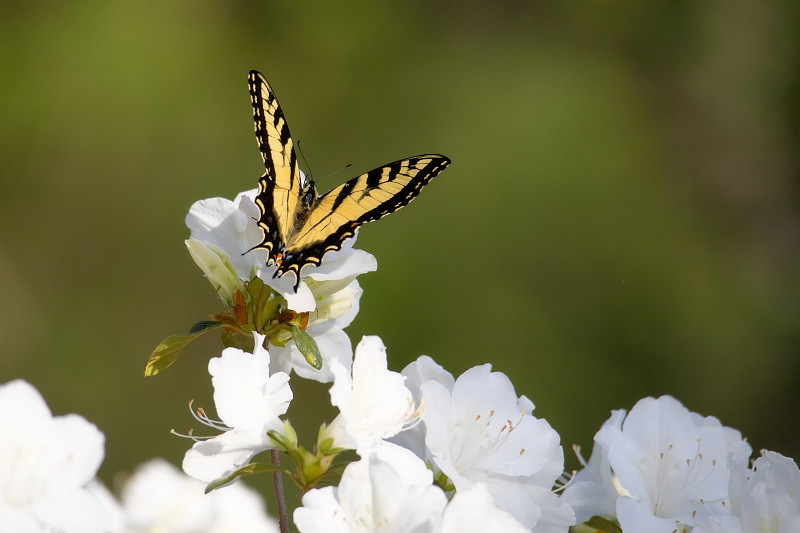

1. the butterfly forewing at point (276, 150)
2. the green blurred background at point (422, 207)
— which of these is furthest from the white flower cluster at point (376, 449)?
the green blurred background at point (422, 207)

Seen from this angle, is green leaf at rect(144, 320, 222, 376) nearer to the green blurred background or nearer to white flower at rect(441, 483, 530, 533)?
white flower at rect(441, 483, 530, 533)

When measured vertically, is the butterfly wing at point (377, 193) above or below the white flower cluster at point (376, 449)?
above

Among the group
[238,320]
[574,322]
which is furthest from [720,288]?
[238,320]

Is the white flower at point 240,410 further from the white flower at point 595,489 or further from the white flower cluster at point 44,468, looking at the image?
the white flower at point 595,489

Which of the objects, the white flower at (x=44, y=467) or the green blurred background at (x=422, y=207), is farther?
the green blurred background at (x=422, y=207)

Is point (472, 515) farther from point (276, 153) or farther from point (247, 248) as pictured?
point (276, 153)

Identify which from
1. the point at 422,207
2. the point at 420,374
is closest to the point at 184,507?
the point at 420,374

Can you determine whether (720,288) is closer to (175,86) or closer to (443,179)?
(443,179)
